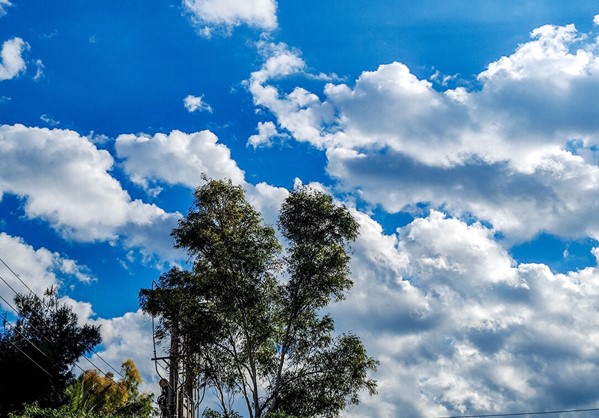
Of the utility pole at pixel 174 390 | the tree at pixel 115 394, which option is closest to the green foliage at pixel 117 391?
the tree at pixel 115 394

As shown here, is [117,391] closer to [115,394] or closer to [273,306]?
[115,394]

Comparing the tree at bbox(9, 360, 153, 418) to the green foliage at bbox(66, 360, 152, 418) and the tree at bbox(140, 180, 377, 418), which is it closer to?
the green foliage at bbox(66, 360, 152, 418)

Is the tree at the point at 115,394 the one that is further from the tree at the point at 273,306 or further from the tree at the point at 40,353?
the tree at the point at 273,306

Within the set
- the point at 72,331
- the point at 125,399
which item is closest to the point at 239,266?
the point at 72,331

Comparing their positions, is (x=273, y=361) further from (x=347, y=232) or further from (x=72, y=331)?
(x=72, y=331)

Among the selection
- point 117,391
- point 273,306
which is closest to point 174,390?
point 273,306

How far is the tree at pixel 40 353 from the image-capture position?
39000mm

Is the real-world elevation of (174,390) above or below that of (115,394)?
below

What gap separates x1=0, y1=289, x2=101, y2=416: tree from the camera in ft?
128

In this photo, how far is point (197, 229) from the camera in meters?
30.6

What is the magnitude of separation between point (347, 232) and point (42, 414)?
15.0 meters

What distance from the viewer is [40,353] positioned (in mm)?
41156

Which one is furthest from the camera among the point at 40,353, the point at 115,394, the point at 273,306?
the point at 115,394

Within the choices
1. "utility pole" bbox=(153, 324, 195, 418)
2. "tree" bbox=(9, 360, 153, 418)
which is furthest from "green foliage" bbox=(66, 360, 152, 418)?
"utility pole" bbox=(153, 324, 195, 418)
